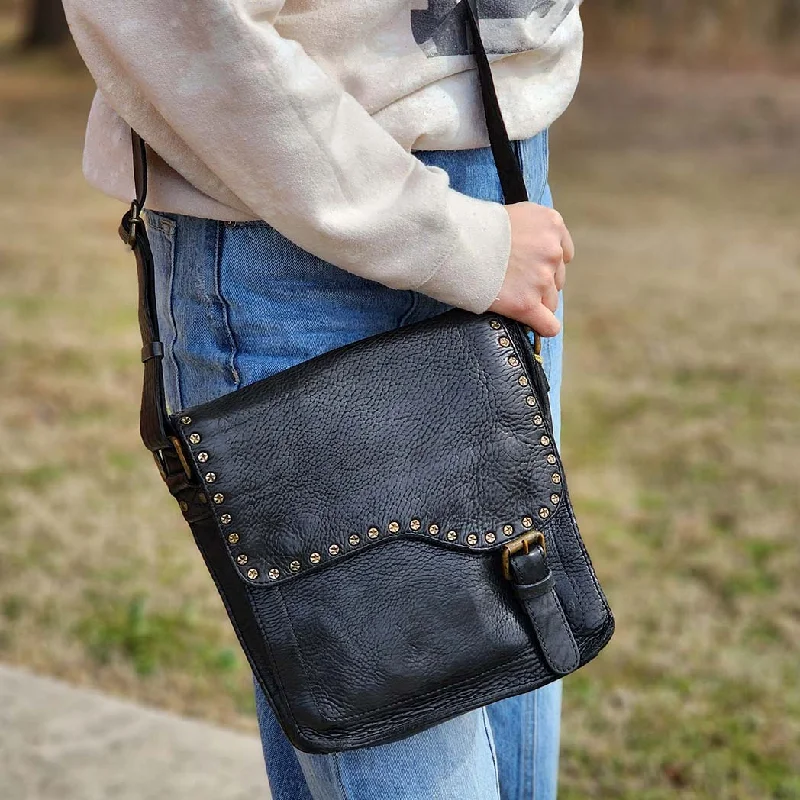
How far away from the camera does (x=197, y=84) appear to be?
97cm

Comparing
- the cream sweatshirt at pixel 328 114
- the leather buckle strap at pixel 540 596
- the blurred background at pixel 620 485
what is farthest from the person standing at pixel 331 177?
the blurred background at pixel 620 485

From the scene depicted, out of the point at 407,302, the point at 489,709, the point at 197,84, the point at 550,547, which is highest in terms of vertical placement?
the point at 197,84

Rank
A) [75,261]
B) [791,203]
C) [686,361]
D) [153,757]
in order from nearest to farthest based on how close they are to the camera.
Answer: [153,757], [686,361], [75,261], [791,203]

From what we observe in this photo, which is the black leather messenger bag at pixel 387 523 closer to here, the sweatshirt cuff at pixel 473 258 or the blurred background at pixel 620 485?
the sweatshirt cuff at pixel 473 258

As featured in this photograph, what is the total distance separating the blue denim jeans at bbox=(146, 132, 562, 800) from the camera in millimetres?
1083

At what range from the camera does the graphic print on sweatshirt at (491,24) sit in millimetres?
1076

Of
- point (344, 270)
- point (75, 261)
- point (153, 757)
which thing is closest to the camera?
point (344, 270)

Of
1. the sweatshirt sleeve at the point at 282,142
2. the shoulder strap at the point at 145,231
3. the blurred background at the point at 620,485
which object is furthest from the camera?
the blurred background at the point at 620,485

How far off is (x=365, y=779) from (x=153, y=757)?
4.04 ft

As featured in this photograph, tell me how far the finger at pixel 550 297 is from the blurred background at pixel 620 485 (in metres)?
1.40

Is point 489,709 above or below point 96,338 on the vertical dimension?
above

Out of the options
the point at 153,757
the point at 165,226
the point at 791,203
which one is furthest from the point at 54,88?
the point at 165,226

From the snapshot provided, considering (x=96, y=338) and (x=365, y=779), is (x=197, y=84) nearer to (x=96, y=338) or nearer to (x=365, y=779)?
(x=365, y=779)

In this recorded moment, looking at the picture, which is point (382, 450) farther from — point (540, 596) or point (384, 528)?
point (540, 596)
